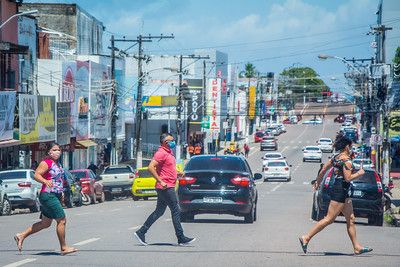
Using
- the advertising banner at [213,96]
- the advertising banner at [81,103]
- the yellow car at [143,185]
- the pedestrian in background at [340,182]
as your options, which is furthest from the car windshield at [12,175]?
the advertising banner at [213,96]

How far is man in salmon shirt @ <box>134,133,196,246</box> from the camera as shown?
1731 centimetres

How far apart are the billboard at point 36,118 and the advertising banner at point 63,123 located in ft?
5.13

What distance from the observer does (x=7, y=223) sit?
26344mm

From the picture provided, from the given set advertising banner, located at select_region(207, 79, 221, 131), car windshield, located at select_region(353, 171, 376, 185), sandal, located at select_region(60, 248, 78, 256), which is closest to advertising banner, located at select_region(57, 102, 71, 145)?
car windshield, located at select_region(353, 171, 376, 185)

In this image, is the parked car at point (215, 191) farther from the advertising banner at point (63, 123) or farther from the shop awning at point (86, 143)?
the shop awning at point (86, 143)

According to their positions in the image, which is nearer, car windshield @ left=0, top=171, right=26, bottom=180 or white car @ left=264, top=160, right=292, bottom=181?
car windshield @ left=0, top=171, right=26, bottom=180

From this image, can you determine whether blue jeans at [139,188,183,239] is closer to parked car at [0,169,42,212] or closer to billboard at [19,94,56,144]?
parked car at [0,169,42,212]

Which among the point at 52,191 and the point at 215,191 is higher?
the point at 52,191

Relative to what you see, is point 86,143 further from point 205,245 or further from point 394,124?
point 205,245

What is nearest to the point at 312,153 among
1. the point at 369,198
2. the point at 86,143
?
the point at 86,143

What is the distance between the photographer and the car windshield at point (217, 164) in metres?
24.7

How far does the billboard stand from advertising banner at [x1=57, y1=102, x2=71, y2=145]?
1.56 metres

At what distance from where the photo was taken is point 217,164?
24.8 m

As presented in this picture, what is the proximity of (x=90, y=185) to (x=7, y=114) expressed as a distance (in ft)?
25.6
